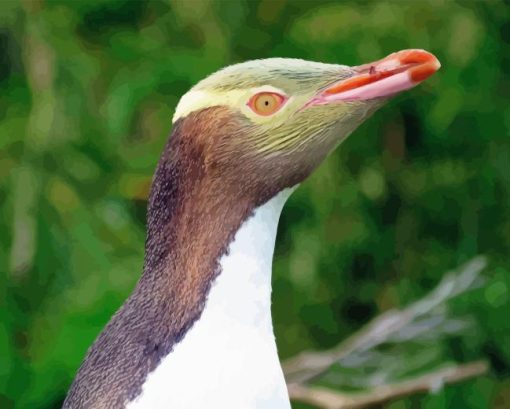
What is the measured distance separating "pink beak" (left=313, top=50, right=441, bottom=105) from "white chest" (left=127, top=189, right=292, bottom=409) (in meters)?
0.08

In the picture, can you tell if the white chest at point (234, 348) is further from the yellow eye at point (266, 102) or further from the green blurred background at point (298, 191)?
the green blurred background at point (298, 191)

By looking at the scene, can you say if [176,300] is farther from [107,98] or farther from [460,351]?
[460,351]

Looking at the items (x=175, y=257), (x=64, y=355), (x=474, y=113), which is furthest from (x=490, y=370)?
(x=175, y=257)

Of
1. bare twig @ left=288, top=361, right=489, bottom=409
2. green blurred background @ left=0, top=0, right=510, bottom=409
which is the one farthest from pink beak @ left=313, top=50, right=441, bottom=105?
bare twig @ left=288, top=361, right=489, bottom=409

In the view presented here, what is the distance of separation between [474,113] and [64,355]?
2.51 feet

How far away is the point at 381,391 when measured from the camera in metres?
1.64

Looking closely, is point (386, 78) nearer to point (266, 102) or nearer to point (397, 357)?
point (266, 102)

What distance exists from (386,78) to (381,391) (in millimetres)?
1024

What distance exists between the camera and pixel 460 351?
66.7 inches

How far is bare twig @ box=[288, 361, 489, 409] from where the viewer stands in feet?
5.31

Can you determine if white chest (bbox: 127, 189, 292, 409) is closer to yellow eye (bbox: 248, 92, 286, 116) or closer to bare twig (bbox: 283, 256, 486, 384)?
yellow eye (bbox: 248, 92, 286, 116)

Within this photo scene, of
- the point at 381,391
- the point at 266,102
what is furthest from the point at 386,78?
the point at 381,391

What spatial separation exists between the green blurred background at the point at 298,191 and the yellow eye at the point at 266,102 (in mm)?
785

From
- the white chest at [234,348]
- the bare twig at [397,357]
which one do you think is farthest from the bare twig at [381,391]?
the white chest at [234,348]
